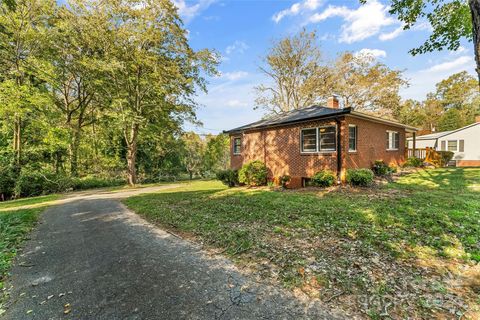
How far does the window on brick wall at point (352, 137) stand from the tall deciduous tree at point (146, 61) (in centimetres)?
1060

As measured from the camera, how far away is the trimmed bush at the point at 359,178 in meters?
8.59

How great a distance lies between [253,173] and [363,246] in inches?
319

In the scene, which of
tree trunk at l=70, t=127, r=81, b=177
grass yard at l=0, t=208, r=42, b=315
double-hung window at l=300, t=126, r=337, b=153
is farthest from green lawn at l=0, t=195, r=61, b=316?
tree trunk at l=70, t=127, r=81, b=177

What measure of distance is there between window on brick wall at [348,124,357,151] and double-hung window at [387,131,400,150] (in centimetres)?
455

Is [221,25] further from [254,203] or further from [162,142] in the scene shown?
[162,142]

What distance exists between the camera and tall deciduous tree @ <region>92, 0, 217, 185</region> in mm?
13797

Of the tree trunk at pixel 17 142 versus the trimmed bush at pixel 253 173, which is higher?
the tree trunk at pixel 17 142

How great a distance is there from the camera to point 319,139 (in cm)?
1020

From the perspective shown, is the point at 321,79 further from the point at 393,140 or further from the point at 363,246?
the point at 363,246

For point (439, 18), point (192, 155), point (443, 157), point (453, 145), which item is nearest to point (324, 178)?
point (439, 18)

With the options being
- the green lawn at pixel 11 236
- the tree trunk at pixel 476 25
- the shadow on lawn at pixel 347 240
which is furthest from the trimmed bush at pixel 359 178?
the green lawn at pixel 11 236

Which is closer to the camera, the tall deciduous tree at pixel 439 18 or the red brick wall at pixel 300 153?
the tall deciduous tree at pixel 439 18

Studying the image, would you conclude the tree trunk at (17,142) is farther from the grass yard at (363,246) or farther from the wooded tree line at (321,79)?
the wooded tree line at (321,79)

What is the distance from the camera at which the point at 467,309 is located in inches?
87.6
